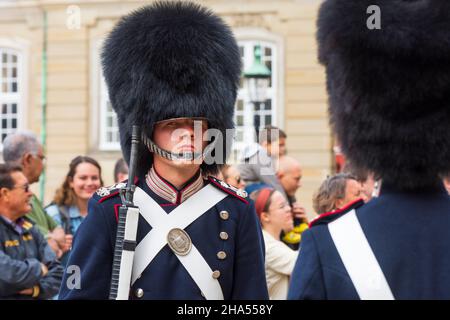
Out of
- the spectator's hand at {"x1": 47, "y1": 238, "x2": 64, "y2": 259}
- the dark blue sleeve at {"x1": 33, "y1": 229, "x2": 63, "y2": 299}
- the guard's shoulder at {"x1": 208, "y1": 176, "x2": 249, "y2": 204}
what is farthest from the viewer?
the spectator's hand at {"x1": 47, "y1": 238, "x2": 64, "y2": 259}

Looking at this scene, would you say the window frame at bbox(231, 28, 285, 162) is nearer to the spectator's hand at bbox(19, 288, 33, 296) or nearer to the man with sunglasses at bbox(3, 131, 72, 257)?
the man with sunglasses at bbox(3, 131, 72, 257)

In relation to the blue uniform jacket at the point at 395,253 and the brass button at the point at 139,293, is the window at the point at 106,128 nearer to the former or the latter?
the brass button at the point at 139,293

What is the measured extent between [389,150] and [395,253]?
36cm

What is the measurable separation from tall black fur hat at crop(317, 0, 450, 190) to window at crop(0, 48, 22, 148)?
1615cm

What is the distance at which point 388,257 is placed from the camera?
2.72m

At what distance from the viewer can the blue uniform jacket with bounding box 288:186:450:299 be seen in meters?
2.71

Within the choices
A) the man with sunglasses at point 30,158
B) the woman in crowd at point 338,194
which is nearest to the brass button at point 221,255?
the woman in crowd at point 338,194

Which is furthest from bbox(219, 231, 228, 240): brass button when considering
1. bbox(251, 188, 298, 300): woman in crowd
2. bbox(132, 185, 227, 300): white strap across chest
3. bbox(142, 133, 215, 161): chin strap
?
bbox(251, 188, 298, 300): woman in crowd

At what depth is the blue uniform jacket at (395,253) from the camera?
8.90 ft

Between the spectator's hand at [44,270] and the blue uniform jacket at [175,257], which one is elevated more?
the blue uniform jacket at [175,257]

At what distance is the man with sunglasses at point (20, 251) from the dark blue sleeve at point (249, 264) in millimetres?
2128

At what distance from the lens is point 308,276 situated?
2.75 m

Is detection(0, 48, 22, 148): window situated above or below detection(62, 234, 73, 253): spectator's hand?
above

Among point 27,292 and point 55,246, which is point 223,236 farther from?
point 55,246
